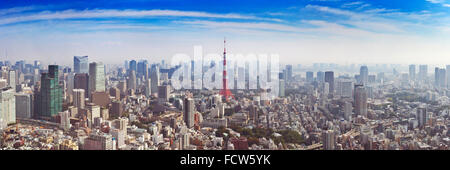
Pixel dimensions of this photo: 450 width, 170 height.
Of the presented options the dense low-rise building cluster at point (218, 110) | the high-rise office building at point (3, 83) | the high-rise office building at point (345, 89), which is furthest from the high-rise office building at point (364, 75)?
the high-rise office building at point (3, 83)

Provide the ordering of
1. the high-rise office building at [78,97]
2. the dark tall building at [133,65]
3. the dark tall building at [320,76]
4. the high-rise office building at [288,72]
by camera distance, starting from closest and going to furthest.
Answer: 1. the high-rise office building at [288,72]
2. the dark tall building at [320,76]
3. the dark tall building at [133,65]
4. the high-rise office building at [78,97]

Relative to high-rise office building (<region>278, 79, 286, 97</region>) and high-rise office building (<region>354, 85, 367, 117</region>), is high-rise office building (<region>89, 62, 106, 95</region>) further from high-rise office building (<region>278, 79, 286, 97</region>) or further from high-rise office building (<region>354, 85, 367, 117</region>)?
high-rise office building (<region>354, 85, 367, 117</region>)

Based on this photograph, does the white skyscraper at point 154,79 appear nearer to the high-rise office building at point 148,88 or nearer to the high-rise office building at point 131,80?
the high-rise office building at point 148,88

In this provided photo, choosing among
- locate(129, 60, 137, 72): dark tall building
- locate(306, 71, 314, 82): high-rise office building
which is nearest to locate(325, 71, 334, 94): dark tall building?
locate(306, 71, 314, 82): high-rise office building
